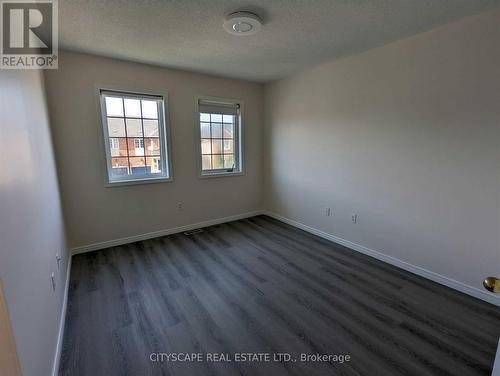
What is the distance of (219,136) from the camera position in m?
4.13

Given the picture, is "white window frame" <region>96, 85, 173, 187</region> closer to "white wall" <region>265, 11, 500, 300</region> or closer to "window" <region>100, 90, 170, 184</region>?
"window" <region>100, 90, 170, 184</region>

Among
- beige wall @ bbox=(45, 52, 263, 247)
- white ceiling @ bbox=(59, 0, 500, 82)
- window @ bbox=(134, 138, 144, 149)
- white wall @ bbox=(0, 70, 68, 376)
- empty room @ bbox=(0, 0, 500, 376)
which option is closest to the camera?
white wall @ bbox=(0, 70, 68, 376)

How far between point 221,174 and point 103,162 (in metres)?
1.73

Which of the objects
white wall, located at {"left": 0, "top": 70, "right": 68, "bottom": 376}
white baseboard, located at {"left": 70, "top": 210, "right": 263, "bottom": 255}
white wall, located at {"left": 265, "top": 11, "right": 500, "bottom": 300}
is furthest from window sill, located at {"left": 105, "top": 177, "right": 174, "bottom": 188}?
white wall, located at {"left": 265, "top": 11, "right": 500, "bottom": 300}

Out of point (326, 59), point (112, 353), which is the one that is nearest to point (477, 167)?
point (326, 59)

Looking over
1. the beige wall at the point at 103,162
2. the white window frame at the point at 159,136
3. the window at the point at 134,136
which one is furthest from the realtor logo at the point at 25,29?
the window at the point at 134,136

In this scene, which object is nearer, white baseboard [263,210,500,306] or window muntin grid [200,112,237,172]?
white baseboard [263,210,500,306]

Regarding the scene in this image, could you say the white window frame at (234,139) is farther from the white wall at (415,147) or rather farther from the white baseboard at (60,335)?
the white baseboard at (60,335)

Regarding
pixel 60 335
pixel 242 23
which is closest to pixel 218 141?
pixel 242 23

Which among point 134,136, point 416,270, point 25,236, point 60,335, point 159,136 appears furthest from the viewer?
point 159,136

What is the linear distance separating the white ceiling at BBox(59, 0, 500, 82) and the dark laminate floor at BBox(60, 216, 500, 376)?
240 cm

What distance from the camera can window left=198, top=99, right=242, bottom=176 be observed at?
3.91 m

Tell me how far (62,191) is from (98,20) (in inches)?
75.5

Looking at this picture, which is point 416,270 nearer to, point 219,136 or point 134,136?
point 219,136
